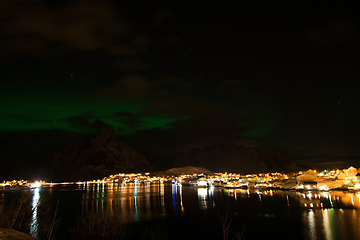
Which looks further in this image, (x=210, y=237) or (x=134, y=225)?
(x=134, y=225)

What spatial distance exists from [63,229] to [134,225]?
1071cm

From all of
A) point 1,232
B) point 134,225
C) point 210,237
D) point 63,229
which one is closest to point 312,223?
Answer: point 210,237

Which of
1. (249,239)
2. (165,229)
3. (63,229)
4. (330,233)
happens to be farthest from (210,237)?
(63,229)

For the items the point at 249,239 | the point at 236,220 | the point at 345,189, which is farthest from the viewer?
the point at 345,189

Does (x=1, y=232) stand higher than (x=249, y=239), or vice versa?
(x=1, y=232)

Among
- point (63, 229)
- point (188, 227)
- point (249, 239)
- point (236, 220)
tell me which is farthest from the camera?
point (236, 220)

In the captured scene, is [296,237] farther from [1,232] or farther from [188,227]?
[1,232]

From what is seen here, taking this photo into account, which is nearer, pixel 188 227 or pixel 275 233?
pixel 275 233

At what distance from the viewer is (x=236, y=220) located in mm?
48531

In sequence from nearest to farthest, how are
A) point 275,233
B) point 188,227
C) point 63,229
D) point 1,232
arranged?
point 1,232, point 275,233, point 63,229, point 188,227

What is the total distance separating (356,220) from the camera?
43.0 m

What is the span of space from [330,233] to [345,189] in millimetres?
98881

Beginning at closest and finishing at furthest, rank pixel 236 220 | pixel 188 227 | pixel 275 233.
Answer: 1. pixel 275 233
2. pixel 188 227
3. pixel 236 220

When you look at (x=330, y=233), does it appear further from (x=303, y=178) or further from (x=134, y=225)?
(x=303, y=178)
